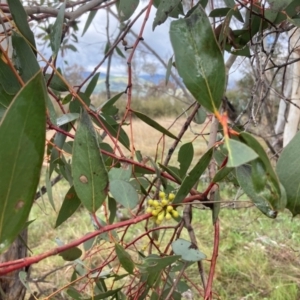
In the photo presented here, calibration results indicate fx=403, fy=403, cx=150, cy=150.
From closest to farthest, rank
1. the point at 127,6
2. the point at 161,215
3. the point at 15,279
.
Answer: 1. the point at 161,215
2. the point at 127,6
3. the point at 15,279

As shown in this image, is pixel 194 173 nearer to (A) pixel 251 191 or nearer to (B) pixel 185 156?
(A) pixel 251 191

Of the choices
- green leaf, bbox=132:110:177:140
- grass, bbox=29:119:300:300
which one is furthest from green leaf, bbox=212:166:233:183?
→ grass, bbox=29:119:300:300

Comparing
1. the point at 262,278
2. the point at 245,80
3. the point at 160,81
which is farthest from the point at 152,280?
the point at 160,81

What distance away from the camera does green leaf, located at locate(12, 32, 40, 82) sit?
354mm

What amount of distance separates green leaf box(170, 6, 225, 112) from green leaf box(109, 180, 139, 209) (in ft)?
0.41

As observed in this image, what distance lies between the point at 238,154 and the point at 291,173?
0.08 m

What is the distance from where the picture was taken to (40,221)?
2.42 meters

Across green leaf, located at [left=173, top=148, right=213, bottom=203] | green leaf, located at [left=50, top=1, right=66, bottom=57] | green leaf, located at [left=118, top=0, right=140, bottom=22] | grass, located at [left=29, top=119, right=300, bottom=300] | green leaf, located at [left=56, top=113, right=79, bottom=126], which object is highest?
green leaf, located at [left=118, top=0, right=140, bottom=22]

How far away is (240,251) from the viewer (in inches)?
71.2

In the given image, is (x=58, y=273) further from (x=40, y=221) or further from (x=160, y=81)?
(x=160, y=81)

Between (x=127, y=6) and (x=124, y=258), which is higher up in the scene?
(x=127, y=6)

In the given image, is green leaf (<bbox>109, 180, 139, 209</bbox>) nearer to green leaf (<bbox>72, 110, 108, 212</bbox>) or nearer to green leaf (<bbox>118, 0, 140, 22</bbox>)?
green leaf (<bbox>72, 110, 108, 212</bbox>)

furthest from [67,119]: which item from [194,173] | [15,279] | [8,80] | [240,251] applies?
[240,251]

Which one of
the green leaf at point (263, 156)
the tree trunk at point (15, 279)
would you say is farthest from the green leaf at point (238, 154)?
the tree trunk at point (15, 279)
